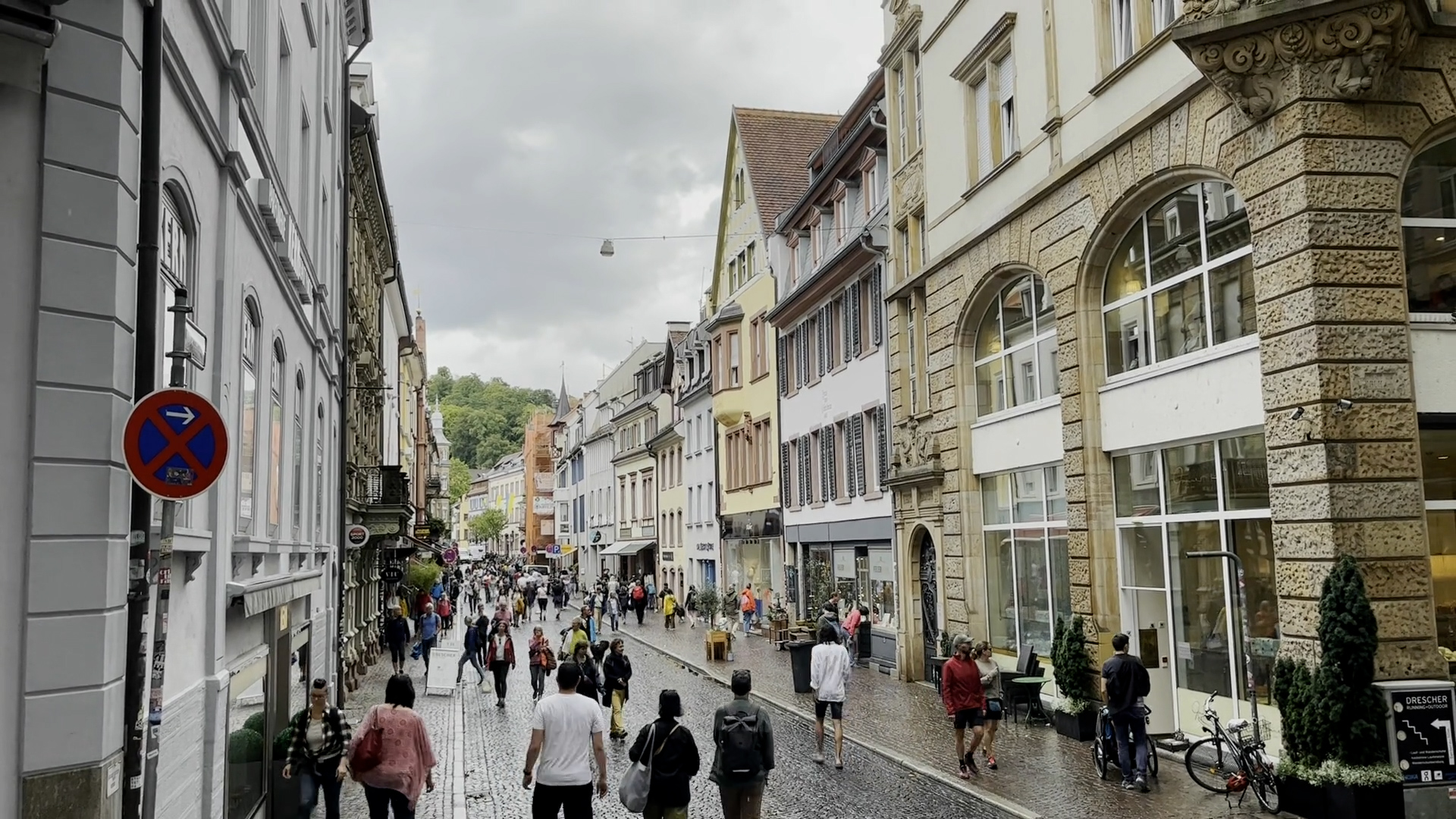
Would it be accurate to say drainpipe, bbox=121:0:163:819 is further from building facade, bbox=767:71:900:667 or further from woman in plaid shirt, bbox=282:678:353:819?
building facade, bbox=767:71:900:667

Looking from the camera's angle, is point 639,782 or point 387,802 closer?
point 639,782

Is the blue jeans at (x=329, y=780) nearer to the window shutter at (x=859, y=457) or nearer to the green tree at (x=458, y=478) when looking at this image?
the window shutter at (x=859, y=457)

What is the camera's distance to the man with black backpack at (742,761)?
9438 millimetres

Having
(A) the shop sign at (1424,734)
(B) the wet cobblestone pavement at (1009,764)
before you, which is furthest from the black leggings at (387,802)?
(A) the shop sign at (1424,734)

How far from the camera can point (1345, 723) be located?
10812mm

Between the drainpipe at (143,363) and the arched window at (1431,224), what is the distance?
11199mm

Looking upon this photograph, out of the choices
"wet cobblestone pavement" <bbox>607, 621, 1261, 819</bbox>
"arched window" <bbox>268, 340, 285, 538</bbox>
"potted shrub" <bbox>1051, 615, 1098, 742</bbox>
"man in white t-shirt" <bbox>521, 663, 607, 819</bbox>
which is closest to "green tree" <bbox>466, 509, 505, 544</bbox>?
"wet cobblestone pavement" <bbox>607, 621, 1261, 819</bbox>

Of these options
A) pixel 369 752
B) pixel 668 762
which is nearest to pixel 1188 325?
pixel 668 762

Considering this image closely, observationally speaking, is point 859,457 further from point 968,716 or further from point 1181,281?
point 968,716

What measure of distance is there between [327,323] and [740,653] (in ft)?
52.4

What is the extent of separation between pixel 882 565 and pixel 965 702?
14550mm

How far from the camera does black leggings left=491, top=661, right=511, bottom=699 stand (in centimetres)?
2158

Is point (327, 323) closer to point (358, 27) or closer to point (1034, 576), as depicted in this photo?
point (358, 27)

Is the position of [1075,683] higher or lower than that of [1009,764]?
higher
